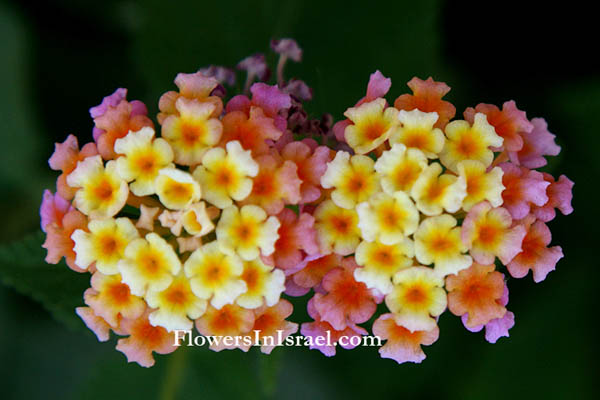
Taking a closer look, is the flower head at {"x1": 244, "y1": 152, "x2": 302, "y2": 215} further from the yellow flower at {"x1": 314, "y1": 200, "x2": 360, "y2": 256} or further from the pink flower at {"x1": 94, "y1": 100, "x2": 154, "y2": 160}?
the pink flower at {"x1": 94, "y1": 100, "x2": 154, "y2": 160}

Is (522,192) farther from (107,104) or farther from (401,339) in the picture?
(107,104)

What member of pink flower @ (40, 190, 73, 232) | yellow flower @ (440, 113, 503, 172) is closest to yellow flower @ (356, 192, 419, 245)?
yellow flower @ (440, 113, 503, 172)

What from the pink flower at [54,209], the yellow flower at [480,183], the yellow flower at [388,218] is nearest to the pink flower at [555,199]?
the yellow flower at [480,183]

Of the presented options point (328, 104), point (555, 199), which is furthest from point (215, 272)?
point (328, 104)

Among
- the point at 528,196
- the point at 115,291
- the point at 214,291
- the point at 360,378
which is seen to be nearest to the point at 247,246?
the point at 214,291

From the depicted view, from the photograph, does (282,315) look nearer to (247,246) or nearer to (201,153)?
(247,246)
